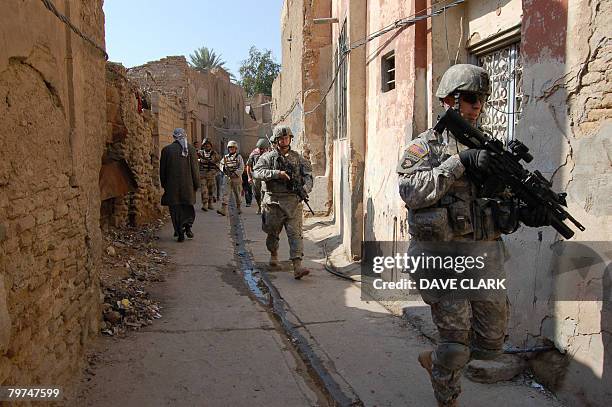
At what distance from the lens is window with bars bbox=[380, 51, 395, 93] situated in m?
5.88

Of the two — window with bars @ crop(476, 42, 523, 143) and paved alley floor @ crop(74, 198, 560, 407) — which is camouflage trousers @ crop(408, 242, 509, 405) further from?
window with bars @ crop(476, 42, 523, 143)

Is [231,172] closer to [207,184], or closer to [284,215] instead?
[207,184]

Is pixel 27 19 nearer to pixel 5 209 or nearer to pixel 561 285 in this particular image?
pixel 5 209

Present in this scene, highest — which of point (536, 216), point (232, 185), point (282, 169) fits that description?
point (282, 169)

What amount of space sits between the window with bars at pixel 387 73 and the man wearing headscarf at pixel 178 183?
348 cm

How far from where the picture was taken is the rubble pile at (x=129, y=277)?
4137mm

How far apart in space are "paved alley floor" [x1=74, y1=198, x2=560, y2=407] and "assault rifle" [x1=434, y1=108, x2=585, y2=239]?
112 cm

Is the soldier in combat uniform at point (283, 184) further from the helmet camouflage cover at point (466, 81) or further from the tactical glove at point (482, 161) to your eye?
the tactical glove at point (482, 161)

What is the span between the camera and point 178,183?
7.90 meters

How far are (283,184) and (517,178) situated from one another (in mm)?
3798

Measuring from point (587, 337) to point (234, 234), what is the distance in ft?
22.7

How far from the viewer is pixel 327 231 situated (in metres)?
9.05

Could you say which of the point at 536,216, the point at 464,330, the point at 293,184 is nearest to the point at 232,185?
the point at 293,184

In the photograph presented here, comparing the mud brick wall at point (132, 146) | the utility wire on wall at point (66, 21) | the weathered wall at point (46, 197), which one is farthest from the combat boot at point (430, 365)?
the mud brick wall at point (132, 146)
